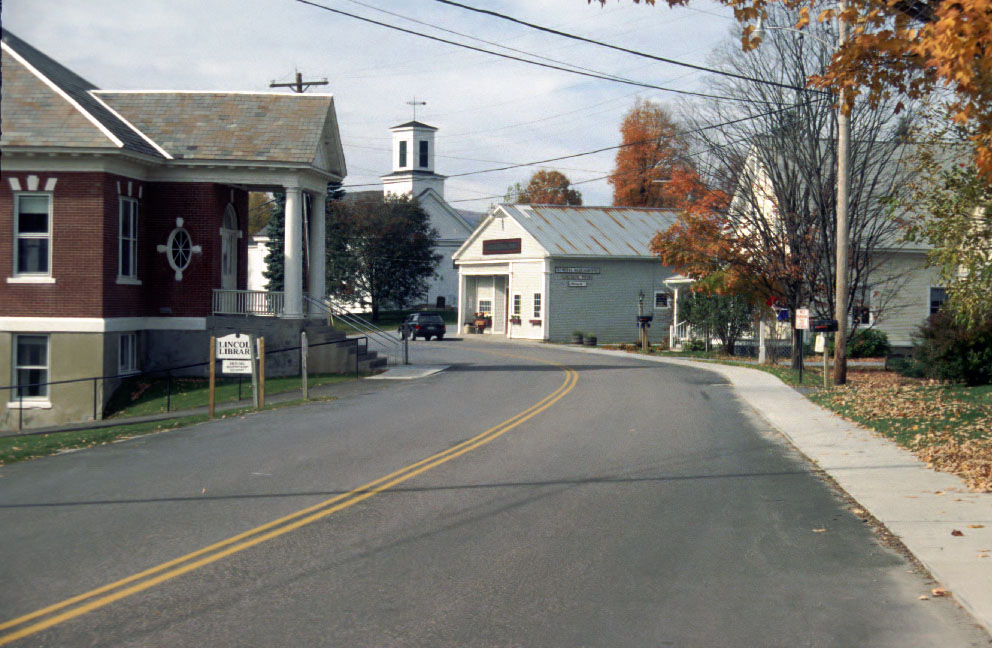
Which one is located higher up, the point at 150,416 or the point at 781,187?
the point at 781,187

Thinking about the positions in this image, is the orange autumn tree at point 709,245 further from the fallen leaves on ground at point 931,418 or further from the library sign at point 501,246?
the library sign at point 501,246

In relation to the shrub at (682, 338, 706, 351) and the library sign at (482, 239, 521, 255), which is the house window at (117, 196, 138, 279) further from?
the library sign at (482, 239, 521, 255)

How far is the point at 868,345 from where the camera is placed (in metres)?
35.1

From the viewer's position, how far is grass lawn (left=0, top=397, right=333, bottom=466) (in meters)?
13.9

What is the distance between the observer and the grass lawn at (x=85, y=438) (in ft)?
45.7

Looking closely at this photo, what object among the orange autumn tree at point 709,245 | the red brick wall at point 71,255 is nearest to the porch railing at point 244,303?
the red brick wall at point 71,255

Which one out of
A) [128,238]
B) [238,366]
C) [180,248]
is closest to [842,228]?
[238,366]

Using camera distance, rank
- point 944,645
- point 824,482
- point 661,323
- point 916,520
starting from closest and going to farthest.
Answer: point 944,645
point 916,520
point 824,482
point 661,323

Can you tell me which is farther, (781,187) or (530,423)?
(781,187)

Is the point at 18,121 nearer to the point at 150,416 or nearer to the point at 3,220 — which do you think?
the point at 3,220

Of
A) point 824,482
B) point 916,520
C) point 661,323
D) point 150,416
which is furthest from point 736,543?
point 661,323

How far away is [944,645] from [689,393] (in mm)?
16985

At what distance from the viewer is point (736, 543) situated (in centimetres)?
838

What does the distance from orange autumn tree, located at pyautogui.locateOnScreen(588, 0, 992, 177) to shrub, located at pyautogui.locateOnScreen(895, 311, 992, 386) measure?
9.43 m
